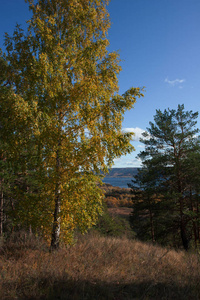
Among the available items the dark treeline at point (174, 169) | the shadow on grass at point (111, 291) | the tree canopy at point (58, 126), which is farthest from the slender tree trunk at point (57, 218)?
the dark treeline at point (174, 169)

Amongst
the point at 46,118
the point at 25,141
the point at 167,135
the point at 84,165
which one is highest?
the point at 167,135

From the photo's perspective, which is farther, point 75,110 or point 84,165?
point 75,110

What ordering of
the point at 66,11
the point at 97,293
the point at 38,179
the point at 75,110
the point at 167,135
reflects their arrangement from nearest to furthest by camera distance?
the point at 97,293 < the point at 38,179 < the point at 75,110 < the point at 66,11 < the point at 167,135

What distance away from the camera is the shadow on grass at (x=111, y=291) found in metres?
3.32

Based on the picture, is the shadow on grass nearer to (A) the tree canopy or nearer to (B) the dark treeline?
(A) the tree canopy

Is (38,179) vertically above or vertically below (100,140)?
below

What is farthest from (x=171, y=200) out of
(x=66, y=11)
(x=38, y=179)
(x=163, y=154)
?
(x=66, y=11)

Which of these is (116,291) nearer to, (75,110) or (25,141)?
(25,141)

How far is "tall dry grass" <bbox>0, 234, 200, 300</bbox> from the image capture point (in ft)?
11.2

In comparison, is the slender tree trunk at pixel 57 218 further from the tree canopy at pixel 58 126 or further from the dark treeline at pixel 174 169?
the dark treeline at pixel 174 169

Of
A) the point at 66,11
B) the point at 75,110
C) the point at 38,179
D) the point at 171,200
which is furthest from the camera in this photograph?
the point at 171,200

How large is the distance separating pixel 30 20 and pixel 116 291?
7.32 metres

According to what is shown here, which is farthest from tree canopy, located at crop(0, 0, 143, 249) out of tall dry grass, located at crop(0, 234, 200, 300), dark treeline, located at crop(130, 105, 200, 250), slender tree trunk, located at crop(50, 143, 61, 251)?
dark treeline, located at crop(130, 105, 200, 250)

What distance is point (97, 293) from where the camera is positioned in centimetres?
354
